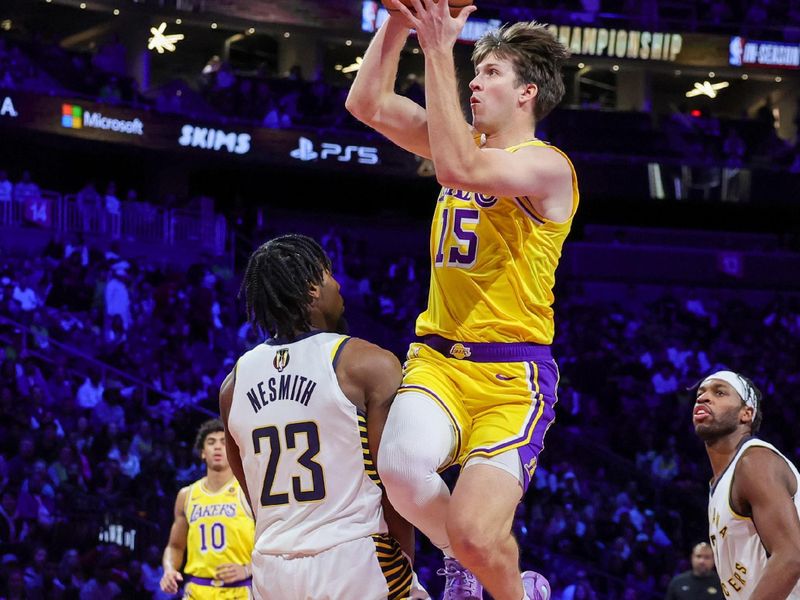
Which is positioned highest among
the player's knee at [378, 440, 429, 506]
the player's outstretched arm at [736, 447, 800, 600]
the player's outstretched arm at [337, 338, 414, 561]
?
the player's outstretched arm at [337, 338, 414, 561]

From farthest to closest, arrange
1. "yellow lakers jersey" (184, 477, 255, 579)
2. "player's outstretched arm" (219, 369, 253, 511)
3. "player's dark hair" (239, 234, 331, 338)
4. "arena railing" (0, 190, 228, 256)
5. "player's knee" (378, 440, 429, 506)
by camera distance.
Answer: "arena railing" (0, 190, 228, 256) → "yellow lakers jersey" (184, 477, 255, 579) → "player's outstretched arm" (219, 369, 253, 511) → "player's dark hair" (239, 234, 331, 338) → "player's knee" (378, 440, 429, 506)

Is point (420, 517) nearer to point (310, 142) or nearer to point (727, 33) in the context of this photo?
point (310, 142)

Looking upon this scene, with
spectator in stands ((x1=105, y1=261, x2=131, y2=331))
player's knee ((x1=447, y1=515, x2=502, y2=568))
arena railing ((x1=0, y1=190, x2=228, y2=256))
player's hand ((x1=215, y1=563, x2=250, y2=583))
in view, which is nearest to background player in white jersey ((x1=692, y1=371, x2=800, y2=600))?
player's knee ((x1=447, y1=515, x2=502, y2=568))

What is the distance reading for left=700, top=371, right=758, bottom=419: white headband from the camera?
259 inches

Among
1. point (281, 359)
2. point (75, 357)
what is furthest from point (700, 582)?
point (75, 357)

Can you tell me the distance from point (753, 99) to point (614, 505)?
1871 cm

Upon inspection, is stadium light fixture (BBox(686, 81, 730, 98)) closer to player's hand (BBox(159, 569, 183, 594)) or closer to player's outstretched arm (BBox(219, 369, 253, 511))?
player's hand (BBox(159, 569, 183, 594))

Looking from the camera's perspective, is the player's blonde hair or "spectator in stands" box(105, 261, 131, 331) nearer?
the player's blonde hair

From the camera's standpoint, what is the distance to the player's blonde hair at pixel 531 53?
498cm

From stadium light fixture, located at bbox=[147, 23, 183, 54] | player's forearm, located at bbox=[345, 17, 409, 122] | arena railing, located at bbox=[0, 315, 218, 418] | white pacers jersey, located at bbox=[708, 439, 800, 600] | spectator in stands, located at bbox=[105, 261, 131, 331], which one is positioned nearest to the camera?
player's forearm, located at bbox=[345, 17, 409, 122]

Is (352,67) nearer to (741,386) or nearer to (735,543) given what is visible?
(741,386)

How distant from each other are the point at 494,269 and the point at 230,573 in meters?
5.21

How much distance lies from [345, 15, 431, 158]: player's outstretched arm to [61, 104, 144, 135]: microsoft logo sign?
1792cm

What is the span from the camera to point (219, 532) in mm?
9547
